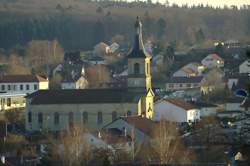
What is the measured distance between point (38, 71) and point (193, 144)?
1450 inches

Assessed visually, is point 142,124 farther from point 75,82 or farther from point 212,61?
point 212,61

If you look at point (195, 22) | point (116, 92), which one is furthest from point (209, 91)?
point (195, 22)

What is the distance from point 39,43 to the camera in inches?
2761

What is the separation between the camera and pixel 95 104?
112 feet

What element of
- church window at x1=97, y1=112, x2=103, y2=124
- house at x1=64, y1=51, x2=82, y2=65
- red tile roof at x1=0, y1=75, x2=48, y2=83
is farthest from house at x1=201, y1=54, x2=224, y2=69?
church window at x1=97, y1=112, x2=103, y2=124

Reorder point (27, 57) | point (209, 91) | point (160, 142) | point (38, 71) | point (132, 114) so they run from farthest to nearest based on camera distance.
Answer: point (27, 57) < point (38, 71) < point (209, 91) < point (132, 114) < point (160, 142)

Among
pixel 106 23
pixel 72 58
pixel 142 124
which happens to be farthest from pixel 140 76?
pixel 106 23

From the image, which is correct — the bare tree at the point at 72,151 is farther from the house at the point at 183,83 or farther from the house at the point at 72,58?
the house at the point at 72,58

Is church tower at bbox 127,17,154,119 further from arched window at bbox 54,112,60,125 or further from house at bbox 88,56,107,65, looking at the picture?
house at bbox 88,56,107,65

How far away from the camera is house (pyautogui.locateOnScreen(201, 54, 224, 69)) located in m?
59.9

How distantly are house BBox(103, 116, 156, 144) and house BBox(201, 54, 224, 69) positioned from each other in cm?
2990

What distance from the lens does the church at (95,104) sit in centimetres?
3391

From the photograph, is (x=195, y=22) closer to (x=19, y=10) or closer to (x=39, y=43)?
(x=19, y=10)

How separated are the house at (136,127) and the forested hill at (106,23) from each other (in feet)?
163
